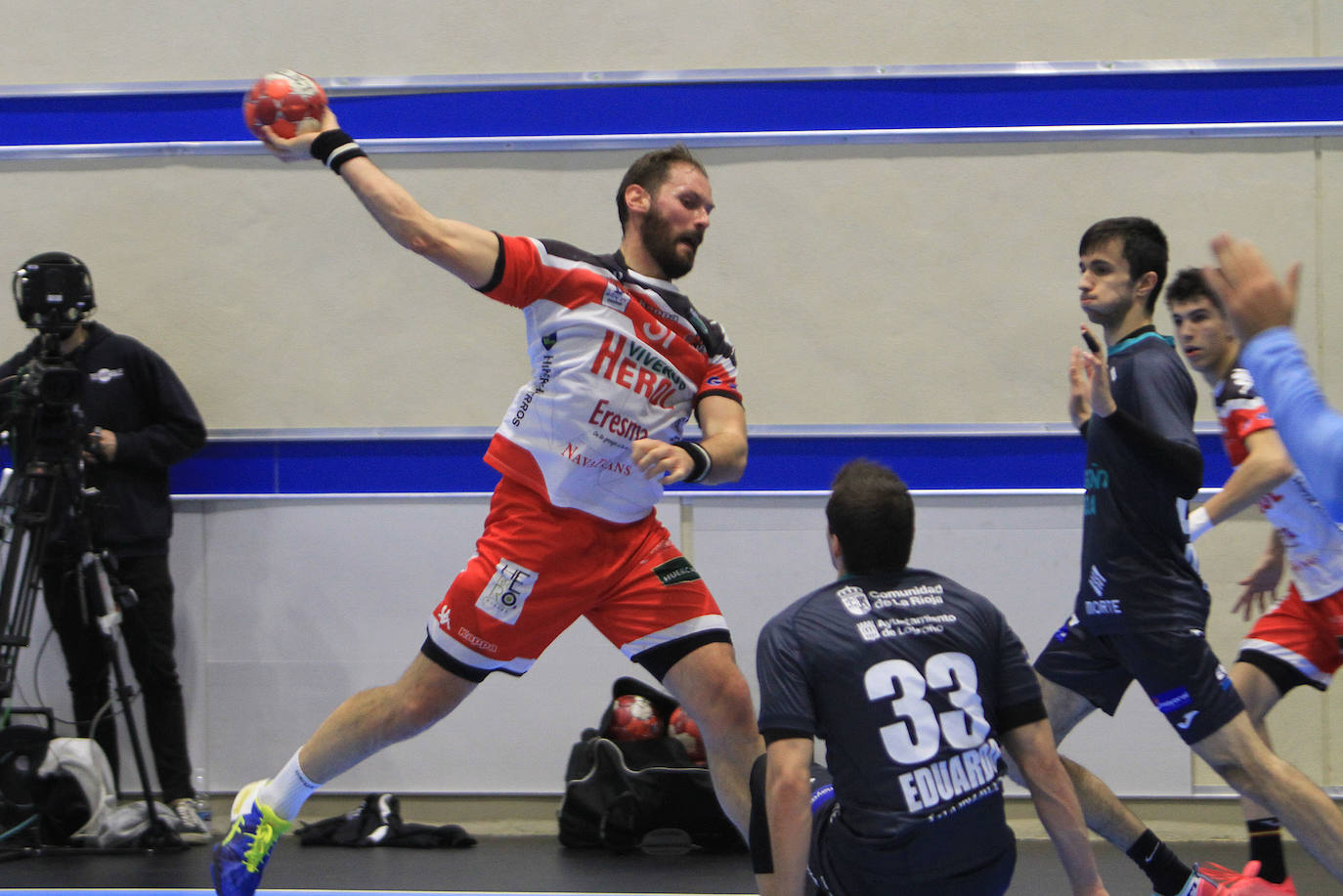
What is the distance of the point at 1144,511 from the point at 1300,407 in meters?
1.80

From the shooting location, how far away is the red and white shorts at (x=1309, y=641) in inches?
161

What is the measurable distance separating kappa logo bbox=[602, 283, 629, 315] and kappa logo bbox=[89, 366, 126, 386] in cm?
275

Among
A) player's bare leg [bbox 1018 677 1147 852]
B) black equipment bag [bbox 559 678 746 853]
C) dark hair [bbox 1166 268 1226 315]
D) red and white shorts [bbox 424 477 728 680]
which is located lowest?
black equipment bag [bbox 559 678 746 853]

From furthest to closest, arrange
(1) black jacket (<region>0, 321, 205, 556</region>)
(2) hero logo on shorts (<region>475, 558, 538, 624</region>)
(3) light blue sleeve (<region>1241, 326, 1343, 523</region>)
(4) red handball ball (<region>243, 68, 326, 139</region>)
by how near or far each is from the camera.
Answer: (1) black jacket (<region>0, 321, 205, 556</region>), (2) hero logo on shorts (<region>475, 558, 538, 624</region>), (4) red handball ball (<region>243, 68, 326, 139</region>), (3) light blue sleeve (<region>1241, 326, 1343, 523</region>)

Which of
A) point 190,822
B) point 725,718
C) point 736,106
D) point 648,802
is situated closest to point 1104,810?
point 725,718

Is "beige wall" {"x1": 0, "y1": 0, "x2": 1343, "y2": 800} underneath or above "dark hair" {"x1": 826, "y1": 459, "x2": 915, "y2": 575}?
above

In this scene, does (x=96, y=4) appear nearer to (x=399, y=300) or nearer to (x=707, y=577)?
(x=399, y=300)

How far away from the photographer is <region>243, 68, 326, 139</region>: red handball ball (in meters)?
3.41

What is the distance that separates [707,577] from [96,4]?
3.54 m

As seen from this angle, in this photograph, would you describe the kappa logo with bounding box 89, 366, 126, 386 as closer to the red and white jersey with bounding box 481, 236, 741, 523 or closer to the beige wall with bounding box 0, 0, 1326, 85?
the beige wall with bounding box 0, 0, 1326, 85

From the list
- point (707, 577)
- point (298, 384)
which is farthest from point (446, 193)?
point (707, 577)

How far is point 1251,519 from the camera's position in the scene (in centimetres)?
541

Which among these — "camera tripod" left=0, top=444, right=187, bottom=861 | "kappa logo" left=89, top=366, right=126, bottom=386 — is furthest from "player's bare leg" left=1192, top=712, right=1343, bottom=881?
"kappa logo" left=89, top=366, right=126, bottom=386

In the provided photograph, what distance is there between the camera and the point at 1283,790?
3.68 metres
